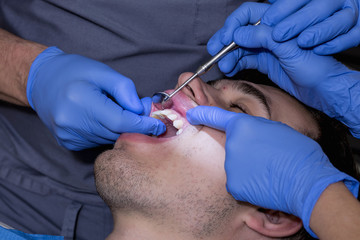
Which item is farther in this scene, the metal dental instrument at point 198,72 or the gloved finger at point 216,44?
the gloved finger at point 216,44

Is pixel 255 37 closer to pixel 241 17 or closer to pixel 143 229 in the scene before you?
pixel 241 17

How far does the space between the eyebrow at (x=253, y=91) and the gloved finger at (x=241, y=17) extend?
0.20m

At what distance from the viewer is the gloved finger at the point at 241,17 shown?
1541 mm

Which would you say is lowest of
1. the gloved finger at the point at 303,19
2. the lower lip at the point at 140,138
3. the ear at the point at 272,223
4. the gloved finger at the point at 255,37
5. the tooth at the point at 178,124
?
the ear at the point at 272,223

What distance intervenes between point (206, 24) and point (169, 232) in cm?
103

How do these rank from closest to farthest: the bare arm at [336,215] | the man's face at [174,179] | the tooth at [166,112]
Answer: the bare arm at [336,215], the man's face at [174,179], the tooth at [166,112]

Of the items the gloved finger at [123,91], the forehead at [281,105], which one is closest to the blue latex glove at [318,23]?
the forehead at [281,105]

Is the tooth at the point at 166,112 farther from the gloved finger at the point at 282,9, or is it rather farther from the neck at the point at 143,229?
the gloved finger at the point at 282,9

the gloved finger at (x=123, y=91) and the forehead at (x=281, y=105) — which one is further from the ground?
the gloved finger at (x=123, y=91)

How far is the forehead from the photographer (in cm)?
142

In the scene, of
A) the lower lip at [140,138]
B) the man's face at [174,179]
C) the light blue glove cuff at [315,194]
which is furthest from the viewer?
the lower lip at [140,138]

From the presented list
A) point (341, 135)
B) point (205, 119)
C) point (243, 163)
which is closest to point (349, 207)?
point (243, 163)

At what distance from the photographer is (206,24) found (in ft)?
5.82

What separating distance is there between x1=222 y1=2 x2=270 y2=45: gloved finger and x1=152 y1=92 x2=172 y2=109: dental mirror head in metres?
0.38
